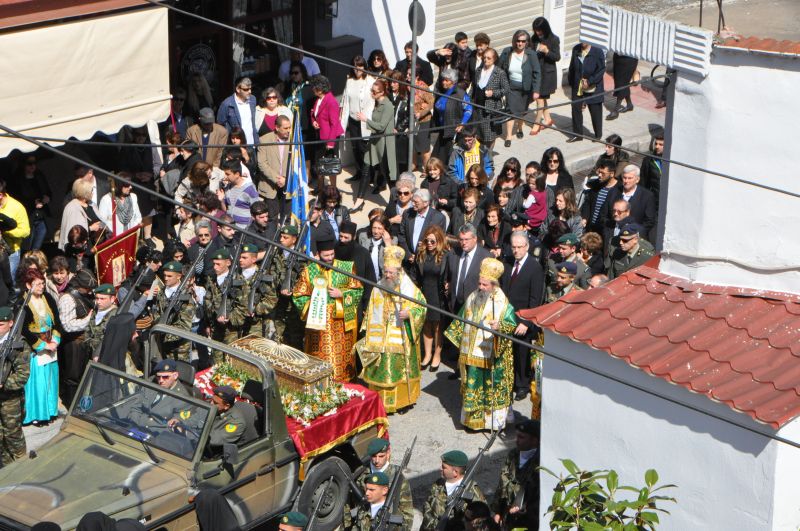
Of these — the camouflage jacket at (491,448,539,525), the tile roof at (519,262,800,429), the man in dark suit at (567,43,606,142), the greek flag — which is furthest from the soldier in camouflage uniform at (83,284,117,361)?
the man in dark suit at (567,43,606,142)

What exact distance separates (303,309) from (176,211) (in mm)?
2726

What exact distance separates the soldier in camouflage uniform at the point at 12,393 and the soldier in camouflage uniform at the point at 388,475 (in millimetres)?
3157

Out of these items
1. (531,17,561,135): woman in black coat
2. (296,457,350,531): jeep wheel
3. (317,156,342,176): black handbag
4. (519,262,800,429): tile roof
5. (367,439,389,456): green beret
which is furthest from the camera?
(531,17,561,135): woman in black coat

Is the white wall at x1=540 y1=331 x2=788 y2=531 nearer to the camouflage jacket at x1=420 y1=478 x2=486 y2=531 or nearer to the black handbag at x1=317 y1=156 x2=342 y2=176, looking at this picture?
the camouflage jacket at x1=420 y1=478 x2=486 y2=531

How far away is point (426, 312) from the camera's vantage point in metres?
13.8

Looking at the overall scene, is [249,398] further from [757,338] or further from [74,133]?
[74,133]

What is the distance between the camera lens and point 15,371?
40.1 ft

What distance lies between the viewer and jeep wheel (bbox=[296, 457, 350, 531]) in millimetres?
11539

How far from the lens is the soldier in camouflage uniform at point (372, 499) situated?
10719mm

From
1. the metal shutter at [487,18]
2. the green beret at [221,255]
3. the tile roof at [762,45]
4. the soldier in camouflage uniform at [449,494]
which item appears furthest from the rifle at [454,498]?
the metal shutter at [487,18]

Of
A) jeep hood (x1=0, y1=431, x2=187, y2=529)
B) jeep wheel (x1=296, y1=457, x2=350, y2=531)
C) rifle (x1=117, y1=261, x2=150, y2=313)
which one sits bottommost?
jeep wheel (x1=296, y1=457, x2=350, y2=531)

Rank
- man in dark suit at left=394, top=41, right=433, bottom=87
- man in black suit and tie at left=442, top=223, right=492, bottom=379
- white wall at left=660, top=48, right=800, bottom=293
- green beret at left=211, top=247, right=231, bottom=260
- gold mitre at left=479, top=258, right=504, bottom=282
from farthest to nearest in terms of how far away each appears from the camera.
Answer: man in dark suit at left=394, top=41, right=433, bottom=87 → man in black suit and tie at left=442, top=223, right=492, bottom=379 → green beret at left=211, top=247, right=231, bottom=260 → gold mitre at left=479, top=258, right=504, bottom=282 → white wall at left=660, top=48, right=800, bottom=293

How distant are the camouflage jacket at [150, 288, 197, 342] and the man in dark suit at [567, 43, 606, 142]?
7.49 meters

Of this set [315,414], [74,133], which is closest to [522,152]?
[74,133]
